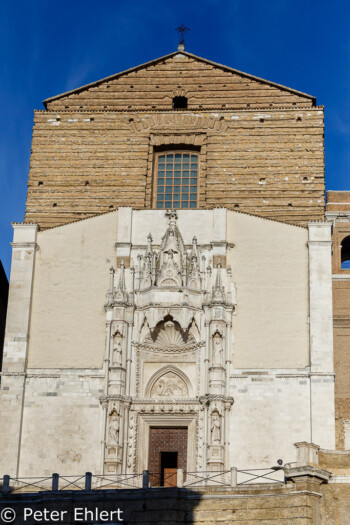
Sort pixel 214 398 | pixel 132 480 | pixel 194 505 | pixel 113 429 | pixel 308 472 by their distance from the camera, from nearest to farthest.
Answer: pixel 308 472, pixel 194 505, pixel 132 480, pixel 113 429, pixel 214 398

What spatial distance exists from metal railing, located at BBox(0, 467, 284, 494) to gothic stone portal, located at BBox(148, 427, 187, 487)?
0.10 ft

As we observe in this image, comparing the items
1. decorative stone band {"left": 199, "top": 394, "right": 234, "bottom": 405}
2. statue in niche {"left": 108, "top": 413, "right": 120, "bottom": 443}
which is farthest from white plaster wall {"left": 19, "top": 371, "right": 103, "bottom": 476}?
decorative stone band {"left": 199, "top": 394, "right": 234, "bottom": 405}

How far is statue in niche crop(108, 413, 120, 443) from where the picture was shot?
29.4 meters

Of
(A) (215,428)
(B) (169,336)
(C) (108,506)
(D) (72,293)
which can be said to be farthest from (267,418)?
(D) (72,293)

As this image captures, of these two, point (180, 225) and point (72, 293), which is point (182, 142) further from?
point (72, 293)

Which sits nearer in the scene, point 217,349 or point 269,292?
point 217,349

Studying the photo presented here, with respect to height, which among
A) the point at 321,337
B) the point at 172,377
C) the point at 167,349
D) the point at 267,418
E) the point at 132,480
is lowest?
the point at 132,480

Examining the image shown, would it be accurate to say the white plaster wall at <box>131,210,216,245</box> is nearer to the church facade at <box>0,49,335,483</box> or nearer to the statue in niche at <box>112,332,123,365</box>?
the church facade at <box>0,49,335,483</box>

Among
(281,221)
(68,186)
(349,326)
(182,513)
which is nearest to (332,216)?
(349,326)

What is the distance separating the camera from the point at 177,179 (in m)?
34.9

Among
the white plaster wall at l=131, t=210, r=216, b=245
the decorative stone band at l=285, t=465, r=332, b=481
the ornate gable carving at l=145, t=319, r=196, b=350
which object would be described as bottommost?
the decorative stone band at l=285, t=465, r=332, b=481

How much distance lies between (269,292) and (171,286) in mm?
3159

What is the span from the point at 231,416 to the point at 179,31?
16122 mm

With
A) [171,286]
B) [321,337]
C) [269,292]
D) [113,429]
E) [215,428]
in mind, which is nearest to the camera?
[215,428]
